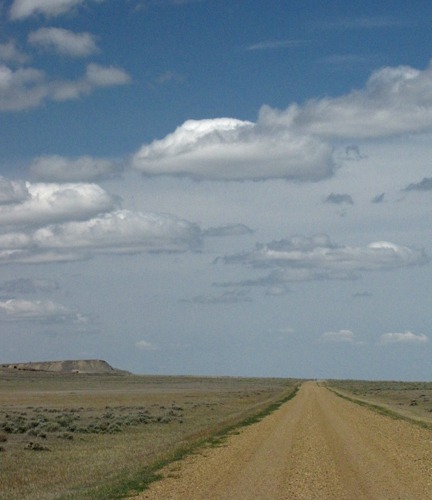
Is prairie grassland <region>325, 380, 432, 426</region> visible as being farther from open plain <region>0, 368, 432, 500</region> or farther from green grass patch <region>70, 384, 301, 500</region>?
green grass patch <region>70, 384, 301, 500</region>

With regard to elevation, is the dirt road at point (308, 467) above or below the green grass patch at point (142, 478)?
above

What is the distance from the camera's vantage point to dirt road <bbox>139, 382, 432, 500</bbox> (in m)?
16.3

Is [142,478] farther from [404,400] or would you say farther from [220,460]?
[404,400]

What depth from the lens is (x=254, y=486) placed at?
17.2 meters

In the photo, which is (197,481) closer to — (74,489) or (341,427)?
(74,489)

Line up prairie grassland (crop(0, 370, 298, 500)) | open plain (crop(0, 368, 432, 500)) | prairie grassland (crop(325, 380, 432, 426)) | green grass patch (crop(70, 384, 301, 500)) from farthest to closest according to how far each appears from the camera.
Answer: prairie grassland (crop(325, 380, 432, 426)) → prairie grassland (crop(0, 370, 298, 500)) → open plain (crop(0, 368, 432, 500)) → green grass patch (crop(70, 384, 301, 500))

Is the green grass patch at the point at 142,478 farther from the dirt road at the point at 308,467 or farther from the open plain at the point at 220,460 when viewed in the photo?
the dirt road at the point at 308,467

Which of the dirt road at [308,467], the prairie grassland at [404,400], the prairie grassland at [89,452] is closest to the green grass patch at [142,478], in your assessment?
the prairie grassland at [89,452]

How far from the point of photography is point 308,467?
20359 millimetres

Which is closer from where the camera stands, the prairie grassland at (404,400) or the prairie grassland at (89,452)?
the prairie grassland at (89,452)

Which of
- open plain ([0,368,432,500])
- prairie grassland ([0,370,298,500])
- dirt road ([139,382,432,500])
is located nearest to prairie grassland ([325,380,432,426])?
open plain ([0,368,432,500])

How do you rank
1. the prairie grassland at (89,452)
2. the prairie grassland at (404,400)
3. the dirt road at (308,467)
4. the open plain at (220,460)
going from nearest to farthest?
the dirt road at (308,467) → the open plain at (220,460) → the prairie grassland at (89,452) → the prairie grassland at (404,400)

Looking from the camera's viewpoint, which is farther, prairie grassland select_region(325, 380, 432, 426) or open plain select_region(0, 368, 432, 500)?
prairie grassland select_region(325, 380, 432, 426)

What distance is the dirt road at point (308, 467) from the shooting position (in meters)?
16.3
